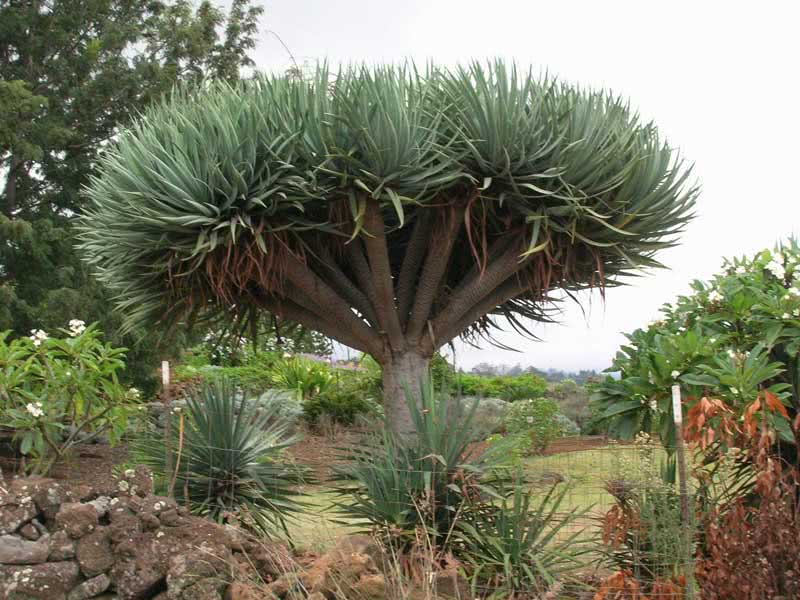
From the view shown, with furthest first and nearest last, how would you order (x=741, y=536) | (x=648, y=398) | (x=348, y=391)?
(x=348, y=391) < (x=648, y=398) < (x=741, y=536)

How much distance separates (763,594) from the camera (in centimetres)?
457

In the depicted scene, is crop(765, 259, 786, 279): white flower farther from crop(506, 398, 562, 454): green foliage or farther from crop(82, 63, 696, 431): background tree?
crop(506, 398, 562, 454): green foliage

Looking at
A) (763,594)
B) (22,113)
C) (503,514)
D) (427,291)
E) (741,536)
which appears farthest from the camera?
(22,113)

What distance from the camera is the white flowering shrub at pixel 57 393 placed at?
808cm

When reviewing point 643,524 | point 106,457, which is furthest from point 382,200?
point 106,457

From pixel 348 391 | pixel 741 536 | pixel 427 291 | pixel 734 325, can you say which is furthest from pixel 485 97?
pixel 348 391

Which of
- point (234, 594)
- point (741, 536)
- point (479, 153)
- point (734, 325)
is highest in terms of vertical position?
point (479, 153)

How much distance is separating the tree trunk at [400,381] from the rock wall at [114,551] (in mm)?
2440

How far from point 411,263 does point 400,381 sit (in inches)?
46.5

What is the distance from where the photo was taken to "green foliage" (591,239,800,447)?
6.14 m

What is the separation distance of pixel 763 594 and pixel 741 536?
39 cm

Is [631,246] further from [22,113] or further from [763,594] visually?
[22,113]

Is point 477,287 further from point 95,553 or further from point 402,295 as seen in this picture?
point 95,553

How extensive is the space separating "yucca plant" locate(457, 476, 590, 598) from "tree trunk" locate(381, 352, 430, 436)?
191 cm
